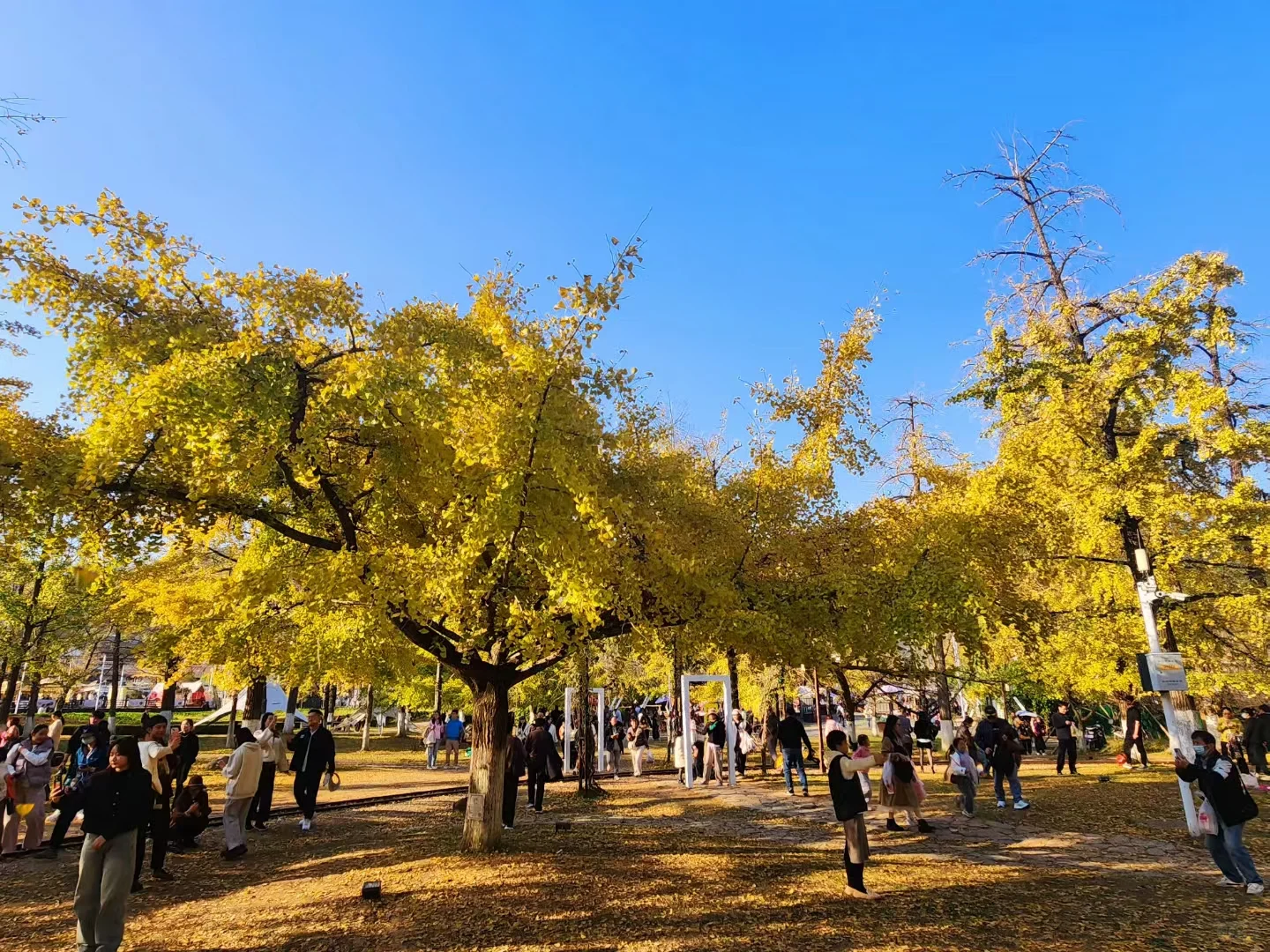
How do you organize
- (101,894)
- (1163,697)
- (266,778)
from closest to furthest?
(101,894) → (1163,697) → (266,778)

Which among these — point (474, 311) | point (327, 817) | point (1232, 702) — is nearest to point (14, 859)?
point (327, 817)

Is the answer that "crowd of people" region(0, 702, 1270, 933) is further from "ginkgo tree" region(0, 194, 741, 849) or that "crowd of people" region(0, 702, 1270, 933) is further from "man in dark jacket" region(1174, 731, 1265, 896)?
"ginkgo tree" region(0, 194, 741, 849)

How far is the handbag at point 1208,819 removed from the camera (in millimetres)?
7219

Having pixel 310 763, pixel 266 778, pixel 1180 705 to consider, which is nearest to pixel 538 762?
pixel 310 763

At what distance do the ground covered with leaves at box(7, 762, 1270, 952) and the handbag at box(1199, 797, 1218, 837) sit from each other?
60 centimetres

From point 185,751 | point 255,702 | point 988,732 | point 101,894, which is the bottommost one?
point 101,894

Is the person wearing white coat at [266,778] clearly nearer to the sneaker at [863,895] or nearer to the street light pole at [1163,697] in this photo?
the sneaker at [863,895]

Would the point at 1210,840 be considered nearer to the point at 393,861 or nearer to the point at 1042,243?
the point at 393,861

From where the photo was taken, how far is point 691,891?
7.55 metres

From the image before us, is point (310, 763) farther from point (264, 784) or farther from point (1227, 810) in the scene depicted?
point (1227, 810)

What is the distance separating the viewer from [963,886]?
7.59 m

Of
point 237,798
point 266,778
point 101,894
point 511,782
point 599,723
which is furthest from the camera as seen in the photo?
point 599,723

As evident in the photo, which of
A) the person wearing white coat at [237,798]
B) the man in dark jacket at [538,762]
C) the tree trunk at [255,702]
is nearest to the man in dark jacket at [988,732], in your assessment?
the man in dark jacket at [538,762]

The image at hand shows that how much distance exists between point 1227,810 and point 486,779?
26.9 feet
